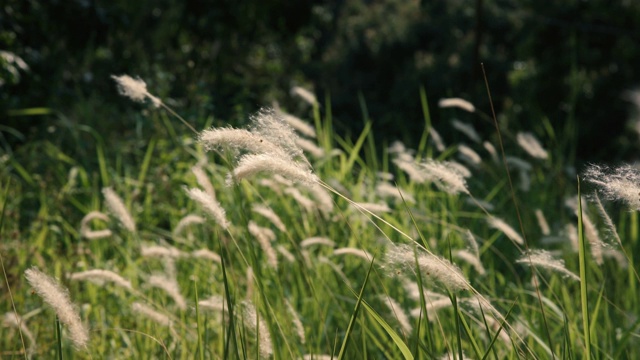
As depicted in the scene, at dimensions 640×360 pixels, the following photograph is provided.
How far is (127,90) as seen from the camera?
70.4 inches

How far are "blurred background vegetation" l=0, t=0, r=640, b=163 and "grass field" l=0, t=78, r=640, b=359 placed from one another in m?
0.76

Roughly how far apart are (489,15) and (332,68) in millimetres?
2562

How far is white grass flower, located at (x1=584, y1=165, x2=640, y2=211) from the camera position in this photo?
4.15 feet

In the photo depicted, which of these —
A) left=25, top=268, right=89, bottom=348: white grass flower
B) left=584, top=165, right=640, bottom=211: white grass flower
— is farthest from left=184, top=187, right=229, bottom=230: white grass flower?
left=584, top=165, right=640, bottom=211: white grass flower

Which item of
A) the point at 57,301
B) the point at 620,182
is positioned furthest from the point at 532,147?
the point at 57,301

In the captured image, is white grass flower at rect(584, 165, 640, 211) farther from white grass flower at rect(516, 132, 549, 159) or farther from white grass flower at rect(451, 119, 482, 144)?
white grass flower at rect(451, 119, 482, 144)

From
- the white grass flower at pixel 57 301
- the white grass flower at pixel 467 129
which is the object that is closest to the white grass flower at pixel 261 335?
the white grass flower at pixel 57 301

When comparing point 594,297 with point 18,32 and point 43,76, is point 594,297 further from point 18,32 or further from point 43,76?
point 43,76

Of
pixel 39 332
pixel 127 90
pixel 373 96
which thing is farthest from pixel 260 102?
pixel 127 90

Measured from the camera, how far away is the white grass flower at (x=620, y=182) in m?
1.26

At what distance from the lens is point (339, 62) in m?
11.5

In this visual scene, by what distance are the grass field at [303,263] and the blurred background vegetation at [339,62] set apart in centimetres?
76

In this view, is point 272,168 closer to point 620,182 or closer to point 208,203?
point 208,203

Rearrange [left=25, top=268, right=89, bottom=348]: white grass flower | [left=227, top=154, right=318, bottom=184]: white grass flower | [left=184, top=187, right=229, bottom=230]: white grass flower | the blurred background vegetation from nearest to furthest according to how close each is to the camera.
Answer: [left=227, top=154, right=318, bottom=184]: white grass flower
[left=25, top=268, right=89, bottom=348]: white grass flower
[left=184, top=187, right=229, bottom=230]: white grass flower
the blurred background vegetation
